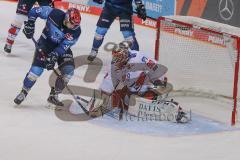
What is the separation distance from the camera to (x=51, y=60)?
6641 mm

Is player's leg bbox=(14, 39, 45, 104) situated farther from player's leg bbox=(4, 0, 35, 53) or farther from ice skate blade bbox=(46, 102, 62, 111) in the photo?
player's leg bbox=(4, 0, 35, 53)

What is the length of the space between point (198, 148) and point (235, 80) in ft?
4.05

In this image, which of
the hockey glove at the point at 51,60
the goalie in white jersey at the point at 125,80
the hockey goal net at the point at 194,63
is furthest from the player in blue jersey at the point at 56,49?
the hockey goal net at the point at 194,63

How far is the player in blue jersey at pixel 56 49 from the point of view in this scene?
668cm

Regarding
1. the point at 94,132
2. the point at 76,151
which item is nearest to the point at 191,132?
the point at 94,132

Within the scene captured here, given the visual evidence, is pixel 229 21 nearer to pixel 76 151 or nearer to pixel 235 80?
pixel 235 80

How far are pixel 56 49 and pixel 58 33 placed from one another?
178mm

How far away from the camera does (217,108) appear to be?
723 cm

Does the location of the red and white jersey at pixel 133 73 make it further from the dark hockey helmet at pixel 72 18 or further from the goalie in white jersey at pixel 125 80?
the dark hockey helmet at pixel 72 18

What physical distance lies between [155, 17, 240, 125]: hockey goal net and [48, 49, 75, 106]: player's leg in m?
1.17

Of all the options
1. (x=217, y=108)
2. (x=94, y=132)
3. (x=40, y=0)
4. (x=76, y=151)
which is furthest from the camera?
(x=40, y=0)

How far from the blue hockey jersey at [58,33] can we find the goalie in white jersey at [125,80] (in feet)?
1.63

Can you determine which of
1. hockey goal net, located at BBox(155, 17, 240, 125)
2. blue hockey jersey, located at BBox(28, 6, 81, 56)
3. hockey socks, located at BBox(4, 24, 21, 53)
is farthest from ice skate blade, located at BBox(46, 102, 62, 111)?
hockey socks, located at BBox(4, 24, 21, 53)

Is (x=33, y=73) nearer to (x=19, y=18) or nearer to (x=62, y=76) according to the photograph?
(x=62, y=76)
